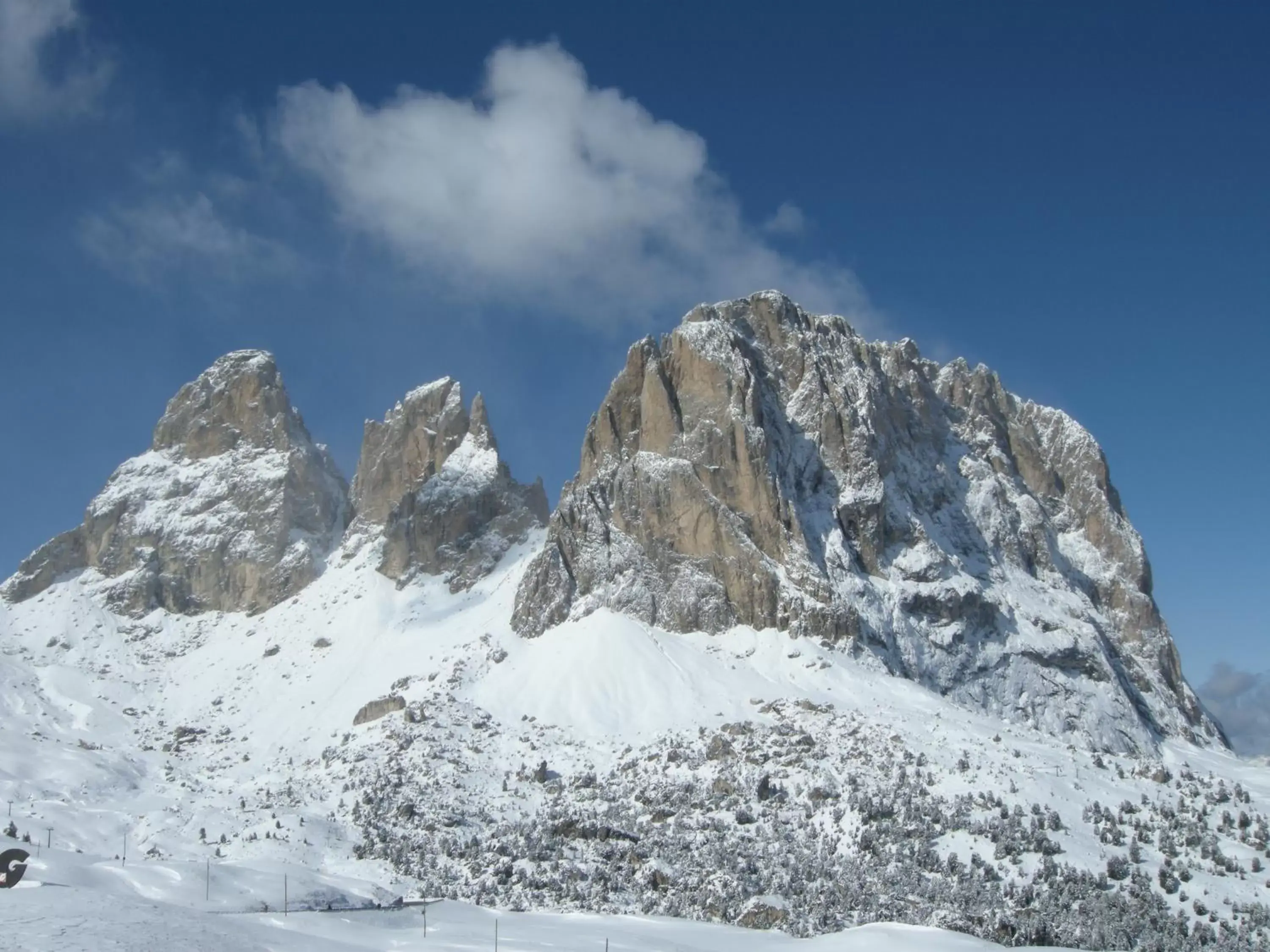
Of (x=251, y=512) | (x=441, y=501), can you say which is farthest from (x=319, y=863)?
(x=251, y=512)

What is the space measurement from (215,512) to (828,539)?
65890mm

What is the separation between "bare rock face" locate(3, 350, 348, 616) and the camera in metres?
116

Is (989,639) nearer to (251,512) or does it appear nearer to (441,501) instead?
(441,501)

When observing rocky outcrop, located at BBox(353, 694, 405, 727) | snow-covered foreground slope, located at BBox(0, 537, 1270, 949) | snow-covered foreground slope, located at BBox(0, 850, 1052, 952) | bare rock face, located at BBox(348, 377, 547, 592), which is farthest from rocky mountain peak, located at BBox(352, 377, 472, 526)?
snow-covered foreground slope, located at BBox(0, 850, 1052, 952)

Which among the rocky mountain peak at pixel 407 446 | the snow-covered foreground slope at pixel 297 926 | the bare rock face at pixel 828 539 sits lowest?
the snow-covered foreground slope at pixel 297 926

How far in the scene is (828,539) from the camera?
87438 millimetres

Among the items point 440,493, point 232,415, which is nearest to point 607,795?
point 440,493

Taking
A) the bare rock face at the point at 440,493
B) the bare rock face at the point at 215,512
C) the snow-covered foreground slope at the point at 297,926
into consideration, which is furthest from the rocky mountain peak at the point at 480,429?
the snow-covered foreground slope at the point at 297,926

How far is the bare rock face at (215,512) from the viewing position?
382ft

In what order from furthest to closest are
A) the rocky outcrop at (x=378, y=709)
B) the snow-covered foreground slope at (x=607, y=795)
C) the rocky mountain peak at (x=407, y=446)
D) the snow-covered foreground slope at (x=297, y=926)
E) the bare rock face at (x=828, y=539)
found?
1. the rocky mountain peak at (x=407, y=446)
2. the bare rock face at (x=828, y=539)
3. the rocky outcrop at (x=378, y=709)
4. the snow-covered foreground slope at (x=607, y=795)
5. the snow-covered foreground slope at (x=297, y=926)

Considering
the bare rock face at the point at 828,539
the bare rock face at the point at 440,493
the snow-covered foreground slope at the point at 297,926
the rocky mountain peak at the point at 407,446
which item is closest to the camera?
the snow-covered foreground slope at the point at 297,926

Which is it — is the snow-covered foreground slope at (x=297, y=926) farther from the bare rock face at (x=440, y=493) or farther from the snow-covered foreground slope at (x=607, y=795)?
the bare rock face at (x=440, y=493)

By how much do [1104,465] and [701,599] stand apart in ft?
181

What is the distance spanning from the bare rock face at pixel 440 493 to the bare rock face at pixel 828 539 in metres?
19.5
